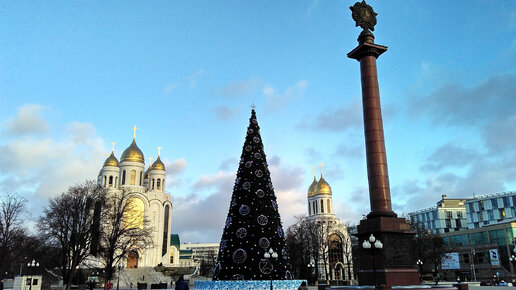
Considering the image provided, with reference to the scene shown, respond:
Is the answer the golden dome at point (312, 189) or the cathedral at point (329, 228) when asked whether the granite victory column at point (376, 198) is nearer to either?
the cathedral at point (329, 228)

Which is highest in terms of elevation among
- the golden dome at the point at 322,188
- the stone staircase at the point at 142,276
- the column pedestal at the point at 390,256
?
the golden dome at the point at 322,188

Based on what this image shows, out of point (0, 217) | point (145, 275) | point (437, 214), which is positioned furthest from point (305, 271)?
point (437, 214)

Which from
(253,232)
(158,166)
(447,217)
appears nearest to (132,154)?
(158,166)

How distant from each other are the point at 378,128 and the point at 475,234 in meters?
54.5

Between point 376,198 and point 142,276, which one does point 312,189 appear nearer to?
point 142,276

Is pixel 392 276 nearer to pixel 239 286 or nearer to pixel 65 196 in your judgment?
pixel 239 286

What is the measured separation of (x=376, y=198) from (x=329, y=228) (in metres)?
52.5

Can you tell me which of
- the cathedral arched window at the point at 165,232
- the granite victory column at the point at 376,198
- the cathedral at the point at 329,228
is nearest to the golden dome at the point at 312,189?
the cathedral at the point at 329,228

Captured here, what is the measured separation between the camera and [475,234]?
65562 millimetres

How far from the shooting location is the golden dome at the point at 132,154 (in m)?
64.2

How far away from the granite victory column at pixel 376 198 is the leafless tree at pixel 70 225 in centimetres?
2331

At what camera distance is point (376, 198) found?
2020cm

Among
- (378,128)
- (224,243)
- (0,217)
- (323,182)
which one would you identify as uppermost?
(323,182)

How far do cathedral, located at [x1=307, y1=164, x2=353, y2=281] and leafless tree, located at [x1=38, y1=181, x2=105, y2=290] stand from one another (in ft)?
144
